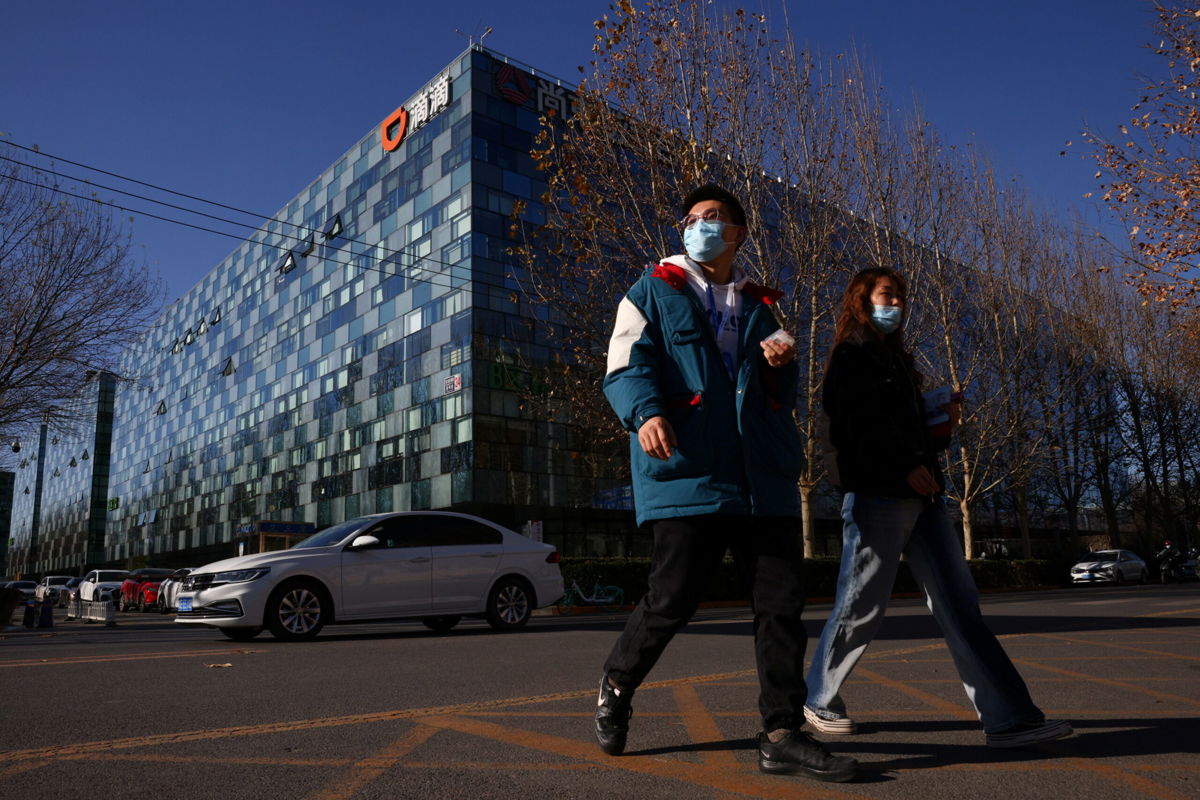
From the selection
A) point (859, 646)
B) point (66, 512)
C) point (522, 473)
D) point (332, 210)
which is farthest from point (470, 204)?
point (66, 512)

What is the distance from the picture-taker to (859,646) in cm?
364

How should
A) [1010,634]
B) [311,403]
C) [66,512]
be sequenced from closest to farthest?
[1010,634], [311,403], [66,512]

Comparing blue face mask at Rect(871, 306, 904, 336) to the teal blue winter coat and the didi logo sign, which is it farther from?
the didi logo sign

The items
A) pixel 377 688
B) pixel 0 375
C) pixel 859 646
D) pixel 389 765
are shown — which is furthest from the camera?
pixel 0 375

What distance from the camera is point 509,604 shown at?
11.1 meters

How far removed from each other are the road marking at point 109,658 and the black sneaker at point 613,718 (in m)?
5.34

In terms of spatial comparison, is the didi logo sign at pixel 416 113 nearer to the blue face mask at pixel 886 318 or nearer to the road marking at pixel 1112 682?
the road marking at pixel 1112 682

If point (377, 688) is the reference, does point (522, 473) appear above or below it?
above

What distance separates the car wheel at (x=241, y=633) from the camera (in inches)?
396

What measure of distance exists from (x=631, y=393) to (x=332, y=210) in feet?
152

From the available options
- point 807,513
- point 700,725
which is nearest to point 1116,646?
point 700,725

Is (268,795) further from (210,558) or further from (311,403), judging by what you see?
(210,558)

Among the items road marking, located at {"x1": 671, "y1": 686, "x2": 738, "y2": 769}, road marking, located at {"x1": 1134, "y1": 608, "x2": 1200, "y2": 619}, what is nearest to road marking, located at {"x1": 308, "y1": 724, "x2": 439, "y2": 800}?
road marking, located at {"x1": 671, "y1": 686, "x2": 738, "y2": 769}

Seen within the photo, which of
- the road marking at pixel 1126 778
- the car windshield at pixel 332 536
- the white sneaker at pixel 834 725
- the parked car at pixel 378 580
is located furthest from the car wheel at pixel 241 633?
the road marking at pixel 1126 778
